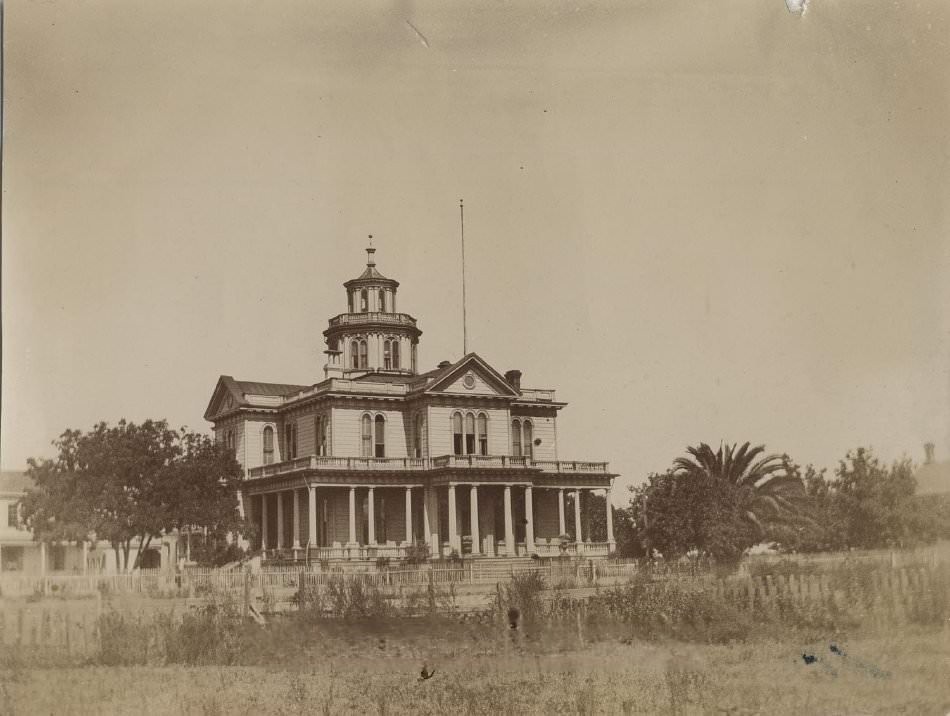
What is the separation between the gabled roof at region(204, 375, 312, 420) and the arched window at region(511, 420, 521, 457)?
7.55 m

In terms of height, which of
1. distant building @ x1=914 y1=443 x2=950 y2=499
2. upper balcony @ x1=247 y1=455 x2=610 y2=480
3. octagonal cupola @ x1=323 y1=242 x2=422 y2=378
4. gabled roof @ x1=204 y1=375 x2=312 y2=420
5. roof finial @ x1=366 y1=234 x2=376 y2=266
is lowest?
distant building @ x1=914 y1=443 x2=950 y2=499

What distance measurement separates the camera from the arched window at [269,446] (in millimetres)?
37562

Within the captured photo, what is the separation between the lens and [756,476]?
2484 centimetres

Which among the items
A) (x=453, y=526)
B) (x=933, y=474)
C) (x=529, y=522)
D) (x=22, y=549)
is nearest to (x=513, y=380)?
(x=453, y=526)

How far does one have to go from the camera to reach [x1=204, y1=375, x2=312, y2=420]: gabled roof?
24381 millimetres

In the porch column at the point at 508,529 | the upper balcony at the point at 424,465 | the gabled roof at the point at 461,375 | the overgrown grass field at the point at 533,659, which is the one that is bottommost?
the overgrown grass field at the point at 533,659

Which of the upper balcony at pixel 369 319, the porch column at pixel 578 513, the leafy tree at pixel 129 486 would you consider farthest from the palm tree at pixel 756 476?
the upper balcony at pixel 369 319

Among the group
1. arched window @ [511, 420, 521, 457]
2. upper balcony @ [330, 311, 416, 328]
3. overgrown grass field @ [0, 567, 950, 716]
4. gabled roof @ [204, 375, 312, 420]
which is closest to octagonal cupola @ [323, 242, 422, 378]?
upper balcony @ [330, 311, 416, 328]

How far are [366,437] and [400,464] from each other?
59.9 inches

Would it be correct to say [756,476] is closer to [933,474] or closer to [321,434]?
[933,474]

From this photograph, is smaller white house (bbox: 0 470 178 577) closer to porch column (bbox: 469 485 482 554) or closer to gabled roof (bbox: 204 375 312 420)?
gabled roof (bbox: 204 375 312 420)

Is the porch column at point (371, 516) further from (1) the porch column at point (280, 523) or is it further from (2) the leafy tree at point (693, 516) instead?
(2) the leafy tree at point (693, 516)

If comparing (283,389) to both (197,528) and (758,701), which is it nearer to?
(197,528)

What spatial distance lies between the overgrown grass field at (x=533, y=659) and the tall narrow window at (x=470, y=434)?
59.6 ft
